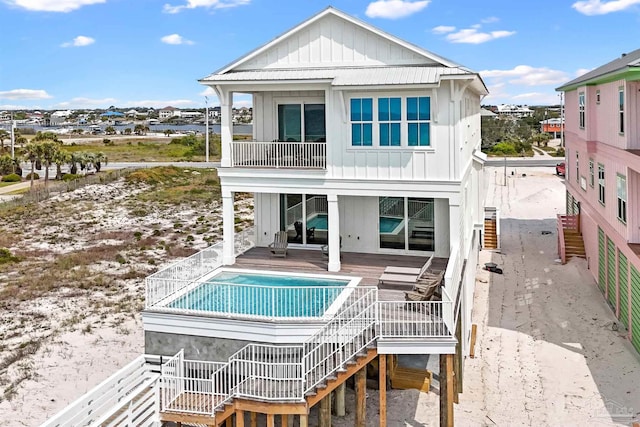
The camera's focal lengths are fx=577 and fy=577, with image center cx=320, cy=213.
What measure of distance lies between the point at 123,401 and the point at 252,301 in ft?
12.4

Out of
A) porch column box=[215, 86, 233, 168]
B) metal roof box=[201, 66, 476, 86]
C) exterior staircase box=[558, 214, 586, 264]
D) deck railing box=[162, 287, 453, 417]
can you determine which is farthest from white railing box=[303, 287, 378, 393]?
exterior staircase box=[558, 214, 586, 264]

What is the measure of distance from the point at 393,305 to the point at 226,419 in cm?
468

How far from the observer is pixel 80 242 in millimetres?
33562

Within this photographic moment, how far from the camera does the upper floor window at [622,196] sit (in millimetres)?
18278

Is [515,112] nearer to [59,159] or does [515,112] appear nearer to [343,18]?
[59,159]

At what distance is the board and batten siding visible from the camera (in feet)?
56.7

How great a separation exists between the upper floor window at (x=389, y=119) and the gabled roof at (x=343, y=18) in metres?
1.65

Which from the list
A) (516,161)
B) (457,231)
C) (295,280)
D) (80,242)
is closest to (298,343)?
(295,280)

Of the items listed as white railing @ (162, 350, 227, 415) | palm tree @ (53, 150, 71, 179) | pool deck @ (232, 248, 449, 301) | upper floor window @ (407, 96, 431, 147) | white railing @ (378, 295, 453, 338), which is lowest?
white railing @ (162, 350, 227, 415)

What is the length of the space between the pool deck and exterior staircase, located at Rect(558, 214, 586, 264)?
12739 mm

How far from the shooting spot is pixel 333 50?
1772 centimetres

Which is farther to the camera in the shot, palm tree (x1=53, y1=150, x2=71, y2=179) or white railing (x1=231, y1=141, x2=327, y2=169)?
palm tree (x1=53, y1=150, x2=71, y2=179)

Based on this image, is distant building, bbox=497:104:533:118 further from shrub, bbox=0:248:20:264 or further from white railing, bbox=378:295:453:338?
white railing, bbox=378:295:453:338

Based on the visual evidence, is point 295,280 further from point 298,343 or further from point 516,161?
point 516,161
